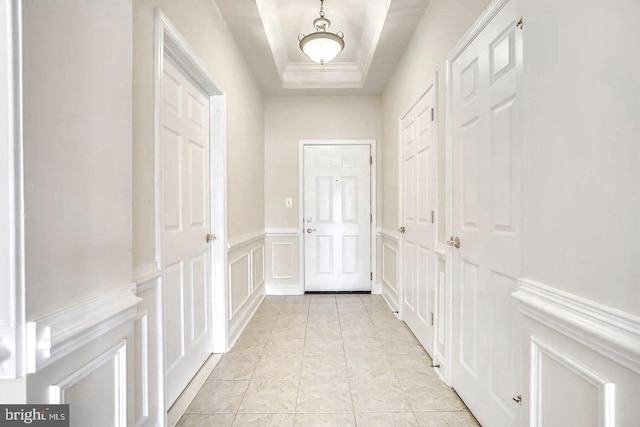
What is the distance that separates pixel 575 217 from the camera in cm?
92

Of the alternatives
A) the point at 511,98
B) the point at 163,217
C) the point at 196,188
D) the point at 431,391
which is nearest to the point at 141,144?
the point at 163,217

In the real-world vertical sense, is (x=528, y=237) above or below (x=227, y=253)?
above

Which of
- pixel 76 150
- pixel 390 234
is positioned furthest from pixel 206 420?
pixel 390 234

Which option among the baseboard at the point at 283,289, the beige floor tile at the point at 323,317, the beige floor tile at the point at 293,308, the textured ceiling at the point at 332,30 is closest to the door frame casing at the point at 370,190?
the baseboard at the point at 283,289

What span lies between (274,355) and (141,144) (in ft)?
Result: 5.67

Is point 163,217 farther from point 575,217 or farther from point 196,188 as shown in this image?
point 575,217

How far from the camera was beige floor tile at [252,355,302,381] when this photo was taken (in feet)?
6.79

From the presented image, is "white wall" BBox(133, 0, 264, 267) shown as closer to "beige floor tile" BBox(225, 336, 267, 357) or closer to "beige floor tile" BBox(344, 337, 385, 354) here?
"beige floor tile" BBox(225, 336, 267, 357)

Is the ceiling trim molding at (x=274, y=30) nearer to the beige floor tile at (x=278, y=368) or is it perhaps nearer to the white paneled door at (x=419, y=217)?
the white paneled door at (x=419, y=217)

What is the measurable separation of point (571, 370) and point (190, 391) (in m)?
1.86

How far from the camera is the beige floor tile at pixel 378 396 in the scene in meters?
1.74

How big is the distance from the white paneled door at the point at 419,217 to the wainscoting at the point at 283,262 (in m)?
1.50

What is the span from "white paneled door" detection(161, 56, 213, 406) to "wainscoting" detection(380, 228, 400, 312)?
187 cm

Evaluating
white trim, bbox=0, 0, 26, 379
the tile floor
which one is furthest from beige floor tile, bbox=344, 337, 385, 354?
white trim, bbox=0, 0, 26, 379
